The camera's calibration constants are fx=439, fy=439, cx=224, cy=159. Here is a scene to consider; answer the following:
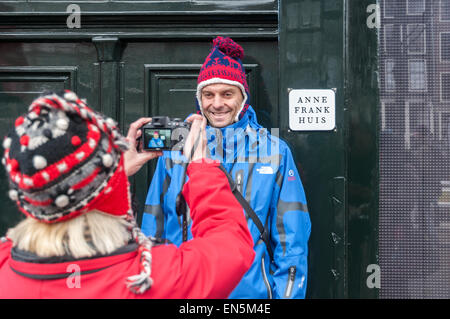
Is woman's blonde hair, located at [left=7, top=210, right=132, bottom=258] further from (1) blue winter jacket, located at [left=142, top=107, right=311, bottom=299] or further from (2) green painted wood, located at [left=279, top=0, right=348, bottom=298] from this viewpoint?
(2) green painted wood, located at [left=279, top=0, right=348, bottom=298]

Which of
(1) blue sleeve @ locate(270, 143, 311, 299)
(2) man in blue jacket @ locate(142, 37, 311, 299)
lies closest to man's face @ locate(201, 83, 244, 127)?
(2) man in blue jacket @ locate(142, 37, 311, 299)

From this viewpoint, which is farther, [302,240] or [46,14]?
[46,14]

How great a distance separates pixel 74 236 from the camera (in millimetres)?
1050

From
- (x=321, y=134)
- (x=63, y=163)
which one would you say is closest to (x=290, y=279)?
(x=321, y=134)

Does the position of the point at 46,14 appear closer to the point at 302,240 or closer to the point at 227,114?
the point at 227,114

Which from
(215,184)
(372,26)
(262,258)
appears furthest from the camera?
(372,26)

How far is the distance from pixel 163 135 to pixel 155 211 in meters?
0.77

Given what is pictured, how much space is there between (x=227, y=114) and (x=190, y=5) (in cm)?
83

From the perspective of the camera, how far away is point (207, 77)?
7.59 feet

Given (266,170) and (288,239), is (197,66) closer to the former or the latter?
(266,170)

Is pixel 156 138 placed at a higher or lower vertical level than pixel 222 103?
lower

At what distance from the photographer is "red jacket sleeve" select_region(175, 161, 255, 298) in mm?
1126

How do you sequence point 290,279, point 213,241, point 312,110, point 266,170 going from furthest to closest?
point 312,110 → point 266,170 → point 290,279 → point 213,241
